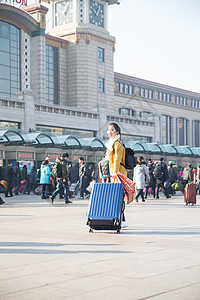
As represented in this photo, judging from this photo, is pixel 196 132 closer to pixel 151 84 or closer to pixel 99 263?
pixel 151 84

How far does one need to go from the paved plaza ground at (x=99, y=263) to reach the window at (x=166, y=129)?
67658mm

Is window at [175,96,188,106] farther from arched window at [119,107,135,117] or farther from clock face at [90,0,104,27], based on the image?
clock face at [90,0,104,27]

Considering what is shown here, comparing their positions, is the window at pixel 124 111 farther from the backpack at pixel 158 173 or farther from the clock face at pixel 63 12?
the backpack at pixel 158 173

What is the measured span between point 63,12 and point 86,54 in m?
7.39

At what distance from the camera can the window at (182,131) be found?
262 ft

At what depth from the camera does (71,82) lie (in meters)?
60.4

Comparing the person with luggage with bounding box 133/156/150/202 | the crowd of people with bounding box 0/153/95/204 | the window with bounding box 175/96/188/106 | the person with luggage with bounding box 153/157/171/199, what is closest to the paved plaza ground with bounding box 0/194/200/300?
the crowd of people with bounding box 0/153/95/204

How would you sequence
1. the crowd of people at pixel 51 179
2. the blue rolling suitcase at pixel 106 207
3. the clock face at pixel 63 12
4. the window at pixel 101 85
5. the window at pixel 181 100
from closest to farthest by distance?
the blue rolling suitcase at pixel 106 207 < the crowd of people at pixel 51 179 < the window at pixel 101 85 < the clock face at pixel 63 12 < the window at pixel 181 100

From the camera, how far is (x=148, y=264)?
5.47 m

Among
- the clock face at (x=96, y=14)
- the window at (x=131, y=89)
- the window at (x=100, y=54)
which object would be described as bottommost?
the window at (x=131, y=89)

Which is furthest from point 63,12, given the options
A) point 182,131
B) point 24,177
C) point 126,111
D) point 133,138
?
point 24,177

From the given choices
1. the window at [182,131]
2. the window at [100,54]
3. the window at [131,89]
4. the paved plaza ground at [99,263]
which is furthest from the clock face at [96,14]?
the paved plaza ground at [99,263]

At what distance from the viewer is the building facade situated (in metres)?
46.3

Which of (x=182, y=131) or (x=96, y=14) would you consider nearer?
(x=96, y=14)
